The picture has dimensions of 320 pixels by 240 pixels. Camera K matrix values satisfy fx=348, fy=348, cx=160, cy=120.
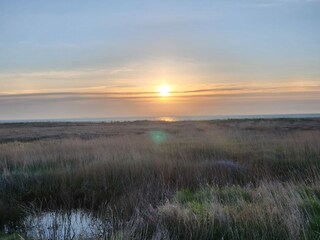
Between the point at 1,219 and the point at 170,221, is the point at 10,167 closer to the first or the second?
the point at 1,219

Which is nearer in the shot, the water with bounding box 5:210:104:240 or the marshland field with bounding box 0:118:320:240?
the marshland field with bounding box 0:118:320:240

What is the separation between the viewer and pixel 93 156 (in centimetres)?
1341

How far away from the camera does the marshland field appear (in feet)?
18.5

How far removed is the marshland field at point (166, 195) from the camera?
5.65 metres

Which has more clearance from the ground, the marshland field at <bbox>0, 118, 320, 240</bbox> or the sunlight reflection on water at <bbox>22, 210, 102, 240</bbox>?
the marshland field at <bbox>0, 118, 320, 240</bbox>

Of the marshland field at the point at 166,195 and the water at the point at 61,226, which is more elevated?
the marshland field at the point at 166,195

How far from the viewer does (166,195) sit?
26.6 ft

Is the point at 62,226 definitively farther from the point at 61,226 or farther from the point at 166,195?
the point at 166,195

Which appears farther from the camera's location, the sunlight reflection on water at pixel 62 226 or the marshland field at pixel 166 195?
the sunlight reflection on water at pixel 62 226

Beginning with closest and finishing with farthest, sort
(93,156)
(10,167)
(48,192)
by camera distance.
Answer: (48,192) < (10,167) < (93,156)

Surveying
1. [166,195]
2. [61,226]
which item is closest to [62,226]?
[61,226]

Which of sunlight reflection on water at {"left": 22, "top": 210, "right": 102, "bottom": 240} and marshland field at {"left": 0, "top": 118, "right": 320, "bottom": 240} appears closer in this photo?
marshland field at {"left": 0, "top": 118, "right": 320, "bottom": 240}

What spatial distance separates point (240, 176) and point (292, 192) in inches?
143

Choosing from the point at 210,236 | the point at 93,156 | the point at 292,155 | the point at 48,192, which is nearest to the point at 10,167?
the point at 93,156
